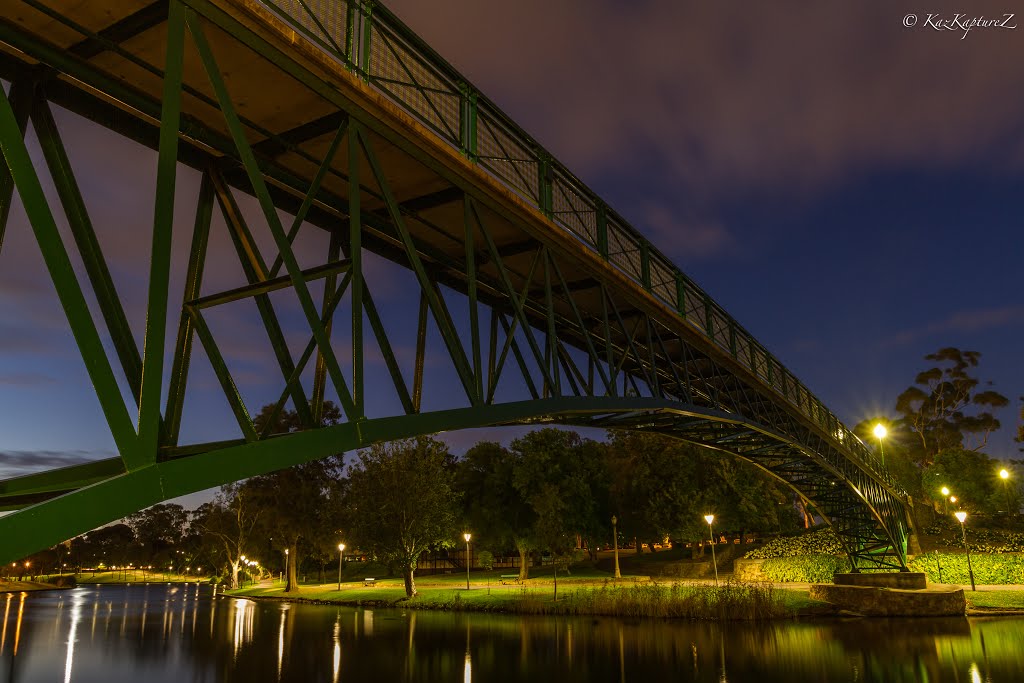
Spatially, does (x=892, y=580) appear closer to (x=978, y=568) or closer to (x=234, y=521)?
(x=978, y=568)

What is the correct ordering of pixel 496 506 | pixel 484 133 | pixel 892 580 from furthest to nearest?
1. pixel 496 506
2. pixel 892 580
3. pixel 484 133

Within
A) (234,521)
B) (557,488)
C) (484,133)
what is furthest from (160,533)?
(484,133)

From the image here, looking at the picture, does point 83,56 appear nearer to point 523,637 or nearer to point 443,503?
point 523,637

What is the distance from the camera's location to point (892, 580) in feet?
115

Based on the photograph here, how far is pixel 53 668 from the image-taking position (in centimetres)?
2217

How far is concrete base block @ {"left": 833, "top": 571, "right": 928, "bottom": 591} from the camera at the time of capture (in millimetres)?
34312

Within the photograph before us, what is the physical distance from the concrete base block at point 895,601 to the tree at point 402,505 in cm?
2255

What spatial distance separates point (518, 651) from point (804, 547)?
97.8 ft

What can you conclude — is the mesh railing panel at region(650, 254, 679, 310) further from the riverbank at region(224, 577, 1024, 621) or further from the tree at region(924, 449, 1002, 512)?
the tree at region(924, 449, 1002, 512)

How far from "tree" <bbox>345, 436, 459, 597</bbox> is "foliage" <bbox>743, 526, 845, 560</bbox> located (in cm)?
2179

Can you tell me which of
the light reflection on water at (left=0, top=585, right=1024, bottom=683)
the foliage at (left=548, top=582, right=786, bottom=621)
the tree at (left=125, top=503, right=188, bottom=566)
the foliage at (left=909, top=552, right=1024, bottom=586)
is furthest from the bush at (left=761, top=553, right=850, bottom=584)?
Answer: the tree at (left=125, top=503, right=188, bottom=566)

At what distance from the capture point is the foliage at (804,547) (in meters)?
44.8

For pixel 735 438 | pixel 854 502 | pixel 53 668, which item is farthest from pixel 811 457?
pixel 53 668

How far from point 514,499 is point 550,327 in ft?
154
